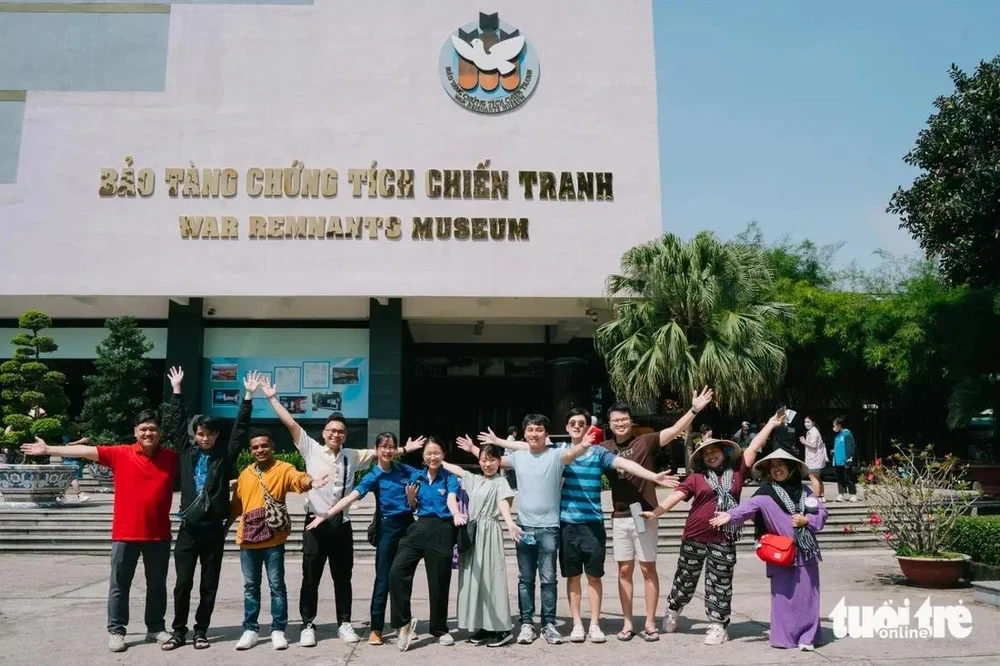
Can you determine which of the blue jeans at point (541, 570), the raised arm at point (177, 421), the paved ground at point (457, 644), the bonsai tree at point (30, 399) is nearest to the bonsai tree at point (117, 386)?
the bonsai tree at point (30, 399)

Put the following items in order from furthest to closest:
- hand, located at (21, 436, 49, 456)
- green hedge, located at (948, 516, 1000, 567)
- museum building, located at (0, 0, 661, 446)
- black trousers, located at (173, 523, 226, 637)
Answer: museum building, located at (0, 0, 661, 446)
green hedge, located at (948, 516, 1000, 567)
black trousers, located at (173, 523, 226, 637)
hand, located at (21, 436, 49, 456)

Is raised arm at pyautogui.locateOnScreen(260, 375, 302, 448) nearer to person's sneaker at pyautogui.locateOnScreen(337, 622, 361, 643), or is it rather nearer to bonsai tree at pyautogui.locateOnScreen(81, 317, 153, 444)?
person's sneaker at pyautogui.locateOnScreen(337, 622, 361, 643)

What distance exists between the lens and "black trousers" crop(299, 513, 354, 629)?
6.34 meters

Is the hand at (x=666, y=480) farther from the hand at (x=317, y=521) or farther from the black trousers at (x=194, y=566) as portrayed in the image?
the black trousers at (x=194, y=566)

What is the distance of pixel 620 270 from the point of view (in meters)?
20.2

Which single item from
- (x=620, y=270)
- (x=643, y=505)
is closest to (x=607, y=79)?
(x=620, y=270)

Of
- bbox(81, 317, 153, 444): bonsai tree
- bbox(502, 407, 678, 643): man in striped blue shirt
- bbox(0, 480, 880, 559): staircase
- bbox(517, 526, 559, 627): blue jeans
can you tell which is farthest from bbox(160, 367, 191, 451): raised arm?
bbox(81, 317, 153, 444): bonsai tree

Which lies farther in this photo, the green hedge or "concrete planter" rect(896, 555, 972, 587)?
the green hedge

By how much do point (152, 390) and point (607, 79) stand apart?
14.9m

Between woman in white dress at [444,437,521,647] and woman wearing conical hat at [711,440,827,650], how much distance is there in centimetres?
169

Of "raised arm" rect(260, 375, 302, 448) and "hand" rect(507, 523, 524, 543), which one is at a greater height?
"raised arm" rect(260, 375, 302, 448)

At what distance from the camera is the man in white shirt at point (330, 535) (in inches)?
250

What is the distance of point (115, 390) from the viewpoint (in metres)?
20.1

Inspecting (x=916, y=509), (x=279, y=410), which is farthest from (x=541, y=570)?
(x=916, y=509)
